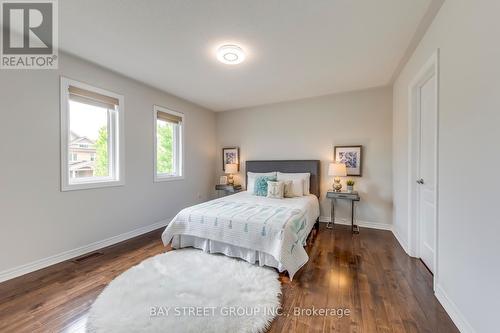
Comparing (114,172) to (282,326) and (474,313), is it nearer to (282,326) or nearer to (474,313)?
(282,326)

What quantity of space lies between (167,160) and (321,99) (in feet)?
11.0

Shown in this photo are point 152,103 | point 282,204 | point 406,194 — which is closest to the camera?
point 406,194

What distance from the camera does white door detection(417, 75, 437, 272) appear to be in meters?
2.23

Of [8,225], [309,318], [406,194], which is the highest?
[406,194]

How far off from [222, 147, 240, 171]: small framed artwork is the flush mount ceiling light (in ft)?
8.35

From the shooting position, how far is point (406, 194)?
284 cm

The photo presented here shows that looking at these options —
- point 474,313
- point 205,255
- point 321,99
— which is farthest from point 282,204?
point 321,99

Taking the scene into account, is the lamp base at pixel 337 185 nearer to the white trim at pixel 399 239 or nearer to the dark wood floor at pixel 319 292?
the white trim at pixel 399 239

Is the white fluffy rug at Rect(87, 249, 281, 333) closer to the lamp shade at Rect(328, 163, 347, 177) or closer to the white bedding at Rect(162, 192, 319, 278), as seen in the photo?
the white bedding at Rect(162, 192, 319, 278)

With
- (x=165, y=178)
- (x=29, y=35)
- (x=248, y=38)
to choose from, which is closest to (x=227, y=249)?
(x=165, y=178)

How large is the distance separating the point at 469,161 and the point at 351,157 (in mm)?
2521

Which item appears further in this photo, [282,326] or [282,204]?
[282,204]

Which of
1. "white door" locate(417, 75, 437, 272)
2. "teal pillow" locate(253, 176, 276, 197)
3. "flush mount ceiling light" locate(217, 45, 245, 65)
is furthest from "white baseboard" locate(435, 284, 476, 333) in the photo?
"flush mount ceiling light" locate(217, 45, 245, 65)

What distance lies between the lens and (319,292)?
1.90m
